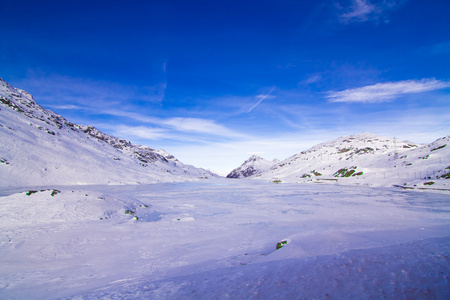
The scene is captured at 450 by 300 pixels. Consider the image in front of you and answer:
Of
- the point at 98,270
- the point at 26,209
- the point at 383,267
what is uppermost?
the point at 26,209

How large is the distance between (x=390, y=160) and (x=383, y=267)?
269 ft

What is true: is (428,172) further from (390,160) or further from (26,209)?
(26,209)

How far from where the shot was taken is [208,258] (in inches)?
366

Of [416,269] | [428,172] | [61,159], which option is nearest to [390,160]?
[428,172]

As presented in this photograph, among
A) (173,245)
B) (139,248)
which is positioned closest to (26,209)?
(139,248)

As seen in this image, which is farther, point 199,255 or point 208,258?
point 199,255

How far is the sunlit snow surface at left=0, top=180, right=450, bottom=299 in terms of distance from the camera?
5548 mm

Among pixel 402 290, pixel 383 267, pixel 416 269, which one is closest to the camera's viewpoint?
pixel 402 290

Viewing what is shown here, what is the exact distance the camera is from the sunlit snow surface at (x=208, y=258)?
5548 millimetres

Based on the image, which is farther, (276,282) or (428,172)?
(428,172)

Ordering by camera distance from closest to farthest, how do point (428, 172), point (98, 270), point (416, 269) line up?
point (416, 269)
point (98, 270)
point (428, 172)

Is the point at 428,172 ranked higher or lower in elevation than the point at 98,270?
higher

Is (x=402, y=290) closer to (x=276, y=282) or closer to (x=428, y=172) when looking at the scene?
(x=276, y=282)

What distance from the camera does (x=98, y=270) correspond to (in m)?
8.44
